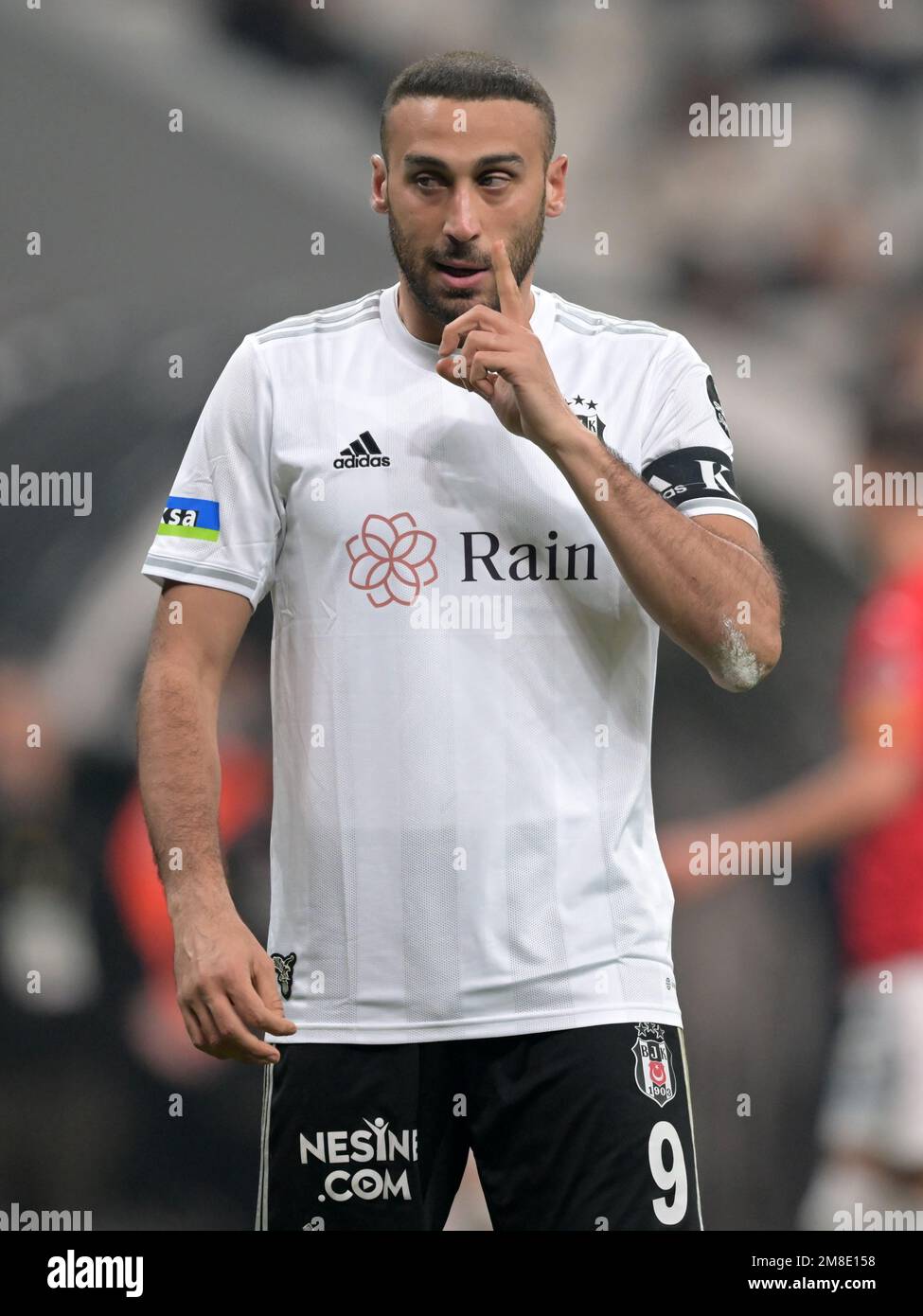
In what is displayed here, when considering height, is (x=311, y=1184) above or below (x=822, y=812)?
below

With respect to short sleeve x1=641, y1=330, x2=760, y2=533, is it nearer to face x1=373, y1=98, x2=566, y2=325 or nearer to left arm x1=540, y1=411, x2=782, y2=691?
left arm x1=540, y1=411, x2=782, y2=691

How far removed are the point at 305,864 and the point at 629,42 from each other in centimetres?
173

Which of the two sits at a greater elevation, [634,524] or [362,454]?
[362,454]

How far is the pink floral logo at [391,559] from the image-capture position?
2016 mm

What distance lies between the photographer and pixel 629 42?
2865mm

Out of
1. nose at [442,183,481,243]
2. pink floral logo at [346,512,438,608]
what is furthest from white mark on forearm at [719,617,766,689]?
nose at [442,183,481,243]

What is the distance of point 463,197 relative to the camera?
2.07m

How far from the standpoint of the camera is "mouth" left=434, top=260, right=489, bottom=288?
2.08 metres

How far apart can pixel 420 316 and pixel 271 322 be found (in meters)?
0.80

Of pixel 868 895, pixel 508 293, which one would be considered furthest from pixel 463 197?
pixel 868 895

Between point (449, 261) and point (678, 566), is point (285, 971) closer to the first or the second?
point (678, 566)

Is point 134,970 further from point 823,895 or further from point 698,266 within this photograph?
point 698,266

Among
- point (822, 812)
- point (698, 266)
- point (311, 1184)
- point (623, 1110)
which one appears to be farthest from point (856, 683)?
point (311, 1184)

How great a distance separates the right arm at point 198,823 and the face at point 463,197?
520 millimetres
